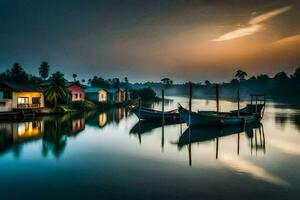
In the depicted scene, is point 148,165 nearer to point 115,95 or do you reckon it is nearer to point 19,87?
point 19,87

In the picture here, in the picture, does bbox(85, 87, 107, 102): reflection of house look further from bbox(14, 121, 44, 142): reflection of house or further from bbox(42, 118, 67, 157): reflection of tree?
bbox(42, 118, 67, 157): reflection of tree

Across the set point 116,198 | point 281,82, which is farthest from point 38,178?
point 281,82

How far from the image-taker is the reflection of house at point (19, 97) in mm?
42688

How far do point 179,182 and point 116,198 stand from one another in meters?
3.91

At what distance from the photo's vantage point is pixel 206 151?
22.2 m

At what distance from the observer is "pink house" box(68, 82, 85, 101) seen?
60.5 metres

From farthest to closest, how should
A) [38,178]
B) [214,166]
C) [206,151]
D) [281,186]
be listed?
[206,151] → [214,166] → [38,178] → [281,186]

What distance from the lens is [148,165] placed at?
58.5 feet

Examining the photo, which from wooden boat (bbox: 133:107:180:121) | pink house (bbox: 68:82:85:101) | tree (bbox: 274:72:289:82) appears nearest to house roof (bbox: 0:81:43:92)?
pink house (bbox: 68:82:85:101)

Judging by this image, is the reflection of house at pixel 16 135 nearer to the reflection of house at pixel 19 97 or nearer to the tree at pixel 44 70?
the reflection of house at pixel 19 97

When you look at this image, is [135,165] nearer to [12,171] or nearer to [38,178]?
[38,178]

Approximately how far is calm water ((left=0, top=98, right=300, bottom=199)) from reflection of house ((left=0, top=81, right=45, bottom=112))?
13.5m

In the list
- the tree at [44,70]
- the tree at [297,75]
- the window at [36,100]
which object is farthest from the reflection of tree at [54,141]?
the tree at [297,75]

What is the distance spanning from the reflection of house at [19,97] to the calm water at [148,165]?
13.5 m
